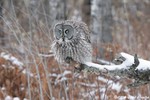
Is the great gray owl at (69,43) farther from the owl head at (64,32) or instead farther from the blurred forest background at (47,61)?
the blurred forest background at (47,61)

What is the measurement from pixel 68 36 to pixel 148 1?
28.1 ft

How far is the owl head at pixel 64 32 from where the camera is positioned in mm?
2793

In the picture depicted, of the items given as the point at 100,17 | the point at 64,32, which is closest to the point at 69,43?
the point at 64,32

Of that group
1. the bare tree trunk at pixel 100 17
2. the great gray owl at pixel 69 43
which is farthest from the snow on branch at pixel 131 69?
the bare tree trunk at pixel 100 17

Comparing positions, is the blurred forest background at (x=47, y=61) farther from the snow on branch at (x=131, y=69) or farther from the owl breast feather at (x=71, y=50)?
the snow on branch at (x=131, y=69)

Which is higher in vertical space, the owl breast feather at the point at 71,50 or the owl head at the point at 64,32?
the owl head at the point at 64,32

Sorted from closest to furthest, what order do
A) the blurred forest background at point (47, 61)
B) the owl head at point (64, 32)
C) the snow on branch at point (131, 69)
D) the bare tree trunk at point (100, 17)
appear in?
the snow on branch at point (131, 69) < the owl head at point (64, 32) < the blurred forest background at point (47, 61) < the bare tree trunk at point (100, 17)

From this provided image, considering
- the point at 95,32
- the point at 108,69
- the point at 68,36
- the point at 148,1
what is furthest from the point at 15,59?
the point at 148,1

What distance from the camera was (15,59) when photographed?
5.44m

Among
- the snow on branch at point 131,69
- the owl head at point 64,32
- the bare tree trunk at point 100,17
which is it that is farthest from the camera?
the bare tree trunk at point 100,17

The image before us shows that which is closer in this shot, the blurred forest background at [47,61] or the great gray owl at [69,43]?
the great gray owl at [69,43]

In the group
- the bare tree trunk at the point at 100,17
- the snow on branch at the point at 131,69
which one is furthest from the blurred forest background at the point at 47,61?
the snow on branch at the point at 131,69

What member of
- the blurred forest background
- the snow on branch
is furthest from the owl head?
the snow on branch

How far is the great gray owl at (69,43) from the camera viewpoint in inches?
111
